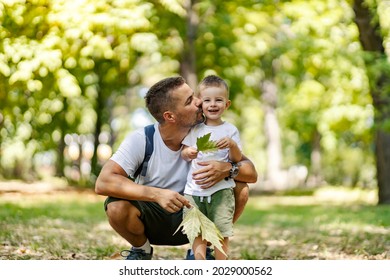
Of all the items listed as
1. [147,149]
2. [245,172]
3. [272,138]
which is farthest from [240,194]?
[272,138]

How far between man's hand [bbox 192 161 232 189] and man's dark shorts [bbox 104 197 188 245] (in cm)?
44

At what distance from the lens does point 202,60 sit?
1792 cm

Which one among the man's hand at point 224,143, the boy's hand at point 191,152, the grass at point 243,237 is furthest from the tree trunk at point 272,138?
the man's hand at point 224,143

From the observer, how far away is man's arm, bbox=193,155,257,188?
12.8 feet

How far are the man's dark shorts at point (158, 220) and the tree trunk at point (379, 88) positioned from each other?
5.50 m

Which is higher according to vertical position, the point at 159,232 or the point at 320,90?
the point at 320,90

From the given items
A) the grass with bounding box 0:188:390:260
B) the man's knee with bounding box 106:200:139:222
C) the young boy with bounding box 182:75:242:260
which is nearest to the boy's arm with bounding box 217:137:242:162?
the young boy with bounding box 182:75:242:260

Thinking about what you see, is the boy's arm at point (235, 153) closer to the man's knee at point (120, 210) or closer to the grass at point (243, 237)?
the man's knee at point (120, 210)

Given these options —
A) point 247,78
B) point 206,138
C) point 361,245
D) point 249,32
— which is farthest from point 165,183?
point 247,78

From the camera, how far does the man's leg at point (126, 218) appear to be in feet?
13.7

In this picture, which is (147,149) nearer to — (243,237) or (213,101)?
(213,101)

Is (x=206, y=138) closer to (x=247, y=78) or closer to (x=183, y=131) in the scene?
(x=183, y=131)

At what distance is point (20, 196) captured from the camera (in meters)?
15.2
